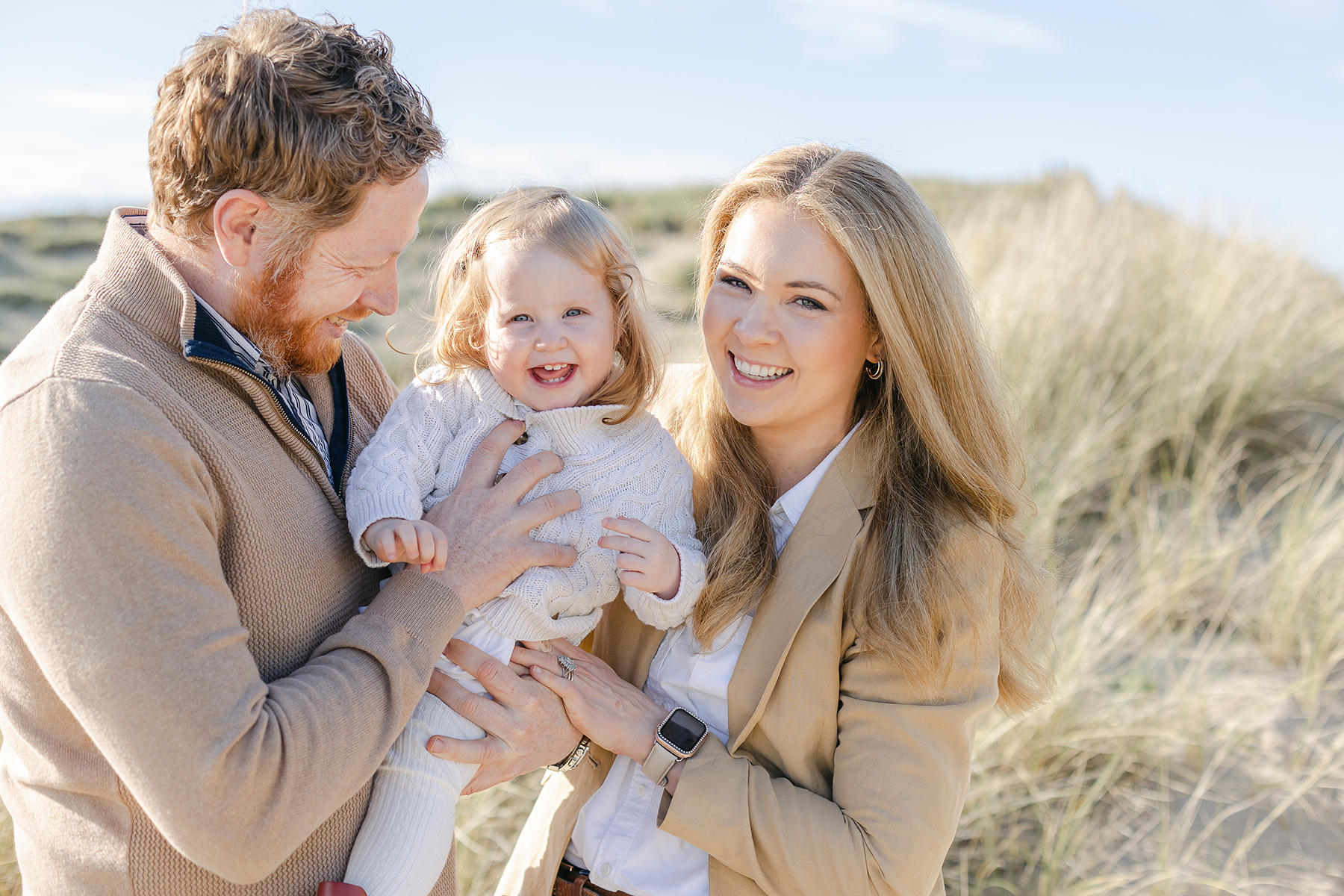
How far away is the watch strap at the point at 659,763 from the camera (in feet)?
7.36

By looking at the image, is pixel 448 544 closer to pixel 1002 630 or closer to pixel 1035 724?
pixel 1002 630

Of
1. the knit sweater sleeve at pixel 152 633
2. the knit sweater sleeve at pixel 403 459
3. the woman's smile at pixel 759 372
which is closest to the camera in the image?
the knit sweater sleeve at pixel 152 633

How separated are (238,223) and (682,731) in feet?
4.95

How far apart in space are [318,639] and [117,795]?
17.1 inches

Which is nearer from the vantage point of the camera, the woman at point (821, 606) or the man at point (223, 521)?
the man at point (223, 521)

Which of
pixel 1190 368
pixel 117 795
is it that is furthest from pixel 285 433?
pixel 1190 368

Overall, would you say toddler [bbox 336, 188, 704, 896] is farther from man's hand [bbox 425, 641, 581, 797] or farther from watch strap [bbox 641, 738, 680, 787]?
watch strap [bbox 641, 738, 680, 787]

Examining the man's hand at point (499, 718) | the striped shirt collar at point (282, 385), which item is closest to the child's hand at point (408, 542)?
the striped shirt collar at point (282, 385)

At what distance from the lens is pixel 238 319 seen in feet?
6.40

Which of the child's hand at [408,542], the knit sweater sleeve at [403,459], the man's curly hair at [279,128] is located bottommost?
the child's hand at [408,542]

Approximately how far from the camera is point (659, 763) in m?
2.25

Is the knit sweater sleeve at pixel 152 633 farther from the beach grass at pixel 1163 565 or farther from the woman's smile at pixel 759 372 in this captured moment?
the woman's smile at pixel 759 372

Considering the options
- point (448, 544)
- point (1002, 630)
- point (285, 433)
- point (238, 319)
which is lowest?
point (1002, 630)

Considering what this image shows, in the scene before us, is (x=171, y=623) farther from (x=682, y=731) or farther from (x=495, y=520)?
(x=682, y=731)
